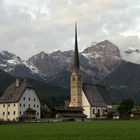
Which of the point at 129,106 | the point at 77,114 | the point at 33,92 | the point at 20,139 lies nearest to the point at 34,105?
the point at 33,92

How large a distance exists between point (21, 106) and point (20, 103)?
1.13 m

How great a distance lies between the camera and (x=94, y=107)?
199 meters

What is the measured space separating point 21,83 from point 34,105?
9.14 meters

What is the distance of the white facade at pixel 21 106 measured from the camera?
152250mm

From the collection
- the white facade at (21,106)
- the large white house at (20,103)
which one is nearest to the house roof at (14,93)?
the large white house at (20,103)

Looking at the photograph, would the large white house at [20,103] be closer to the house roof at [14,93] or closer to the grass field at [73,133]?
the house roof at [14,93]

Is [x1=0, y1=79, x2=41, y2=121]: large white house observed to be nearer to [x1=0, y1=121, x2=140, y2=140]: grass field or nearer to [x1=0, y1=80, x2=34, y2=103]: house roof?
[x1=0, y1=80, x2=34, y2=103]: house roof

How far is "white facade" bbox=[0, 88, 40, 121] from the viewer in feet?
500

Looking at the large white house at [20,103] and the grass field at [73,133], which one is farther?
the large white house at [20,103]

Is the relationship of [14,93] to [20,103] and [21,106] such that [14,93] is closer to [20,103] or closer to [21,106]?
[20,103]

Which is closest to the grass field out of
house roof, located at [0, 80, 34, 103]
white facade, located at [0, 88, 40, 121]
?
white facade, located at [0, 88, 40, 121]

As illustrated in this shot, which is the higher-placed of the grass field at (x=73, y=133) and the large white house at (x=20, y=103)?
the large white house at (x=20, y=103)

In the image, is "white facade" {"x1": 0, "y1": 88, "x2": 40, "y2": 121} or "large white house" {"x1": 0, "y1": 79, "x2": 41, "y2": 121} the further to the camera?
"large white house" {"x1": 0, "y1": 79, "x2": 41, "y2": 121}

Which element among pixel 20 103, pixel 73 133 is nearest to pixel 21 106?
pixel 20 103
